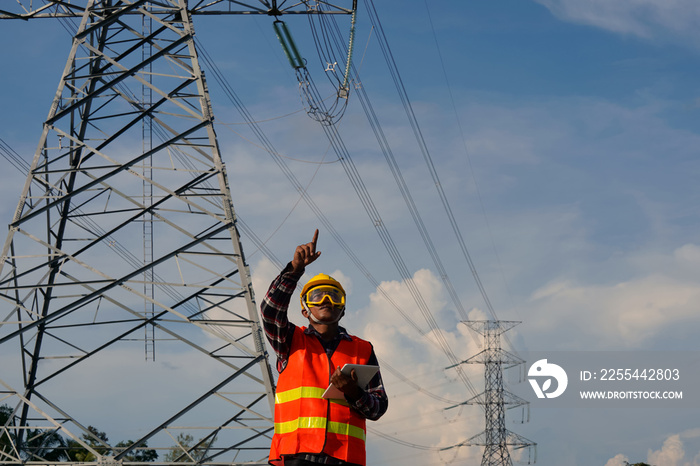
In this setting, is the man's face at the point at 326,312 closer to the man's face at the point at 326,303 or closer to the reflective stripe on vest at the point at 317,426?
the man's face at the point at 326,303

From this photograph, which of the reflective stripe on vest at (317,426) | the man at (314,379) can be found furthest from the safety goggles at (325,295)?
the reflective stripe on vest at (317,426)

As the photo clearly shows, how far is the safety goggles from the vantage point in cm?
621

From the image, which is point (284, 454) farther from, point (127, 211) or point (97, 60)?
point (97, 60)

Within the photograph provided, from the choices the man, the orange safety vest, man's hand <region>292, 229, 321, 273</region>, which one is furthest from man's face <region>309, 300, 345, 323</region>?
man's hand <region>292, 229, 321, 273</region>

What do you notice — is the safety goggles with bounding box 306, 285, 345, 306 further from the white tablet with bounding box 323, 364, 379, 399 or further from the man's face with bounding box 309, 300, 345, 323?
the white tablet with bounding box 323, 364, 379, 399

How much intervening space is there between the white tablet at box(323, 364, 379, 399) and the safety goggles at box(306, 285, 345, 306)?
660mm

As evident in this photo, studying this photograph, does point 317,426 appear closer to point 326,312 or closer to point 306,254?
point 326,312

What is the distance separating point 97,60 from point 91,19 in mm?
1504

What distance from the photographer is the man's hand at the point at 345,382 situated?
561cm

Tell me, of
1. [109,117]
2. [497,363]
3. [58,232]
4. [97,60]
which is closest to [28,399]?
[58,232]

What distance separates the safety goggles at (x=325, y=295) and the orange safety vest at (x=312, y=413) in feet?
0.93

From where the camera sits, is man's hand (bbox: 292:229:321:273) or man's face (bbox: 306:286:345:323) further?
man's face (bbox: 306:286:345:323)

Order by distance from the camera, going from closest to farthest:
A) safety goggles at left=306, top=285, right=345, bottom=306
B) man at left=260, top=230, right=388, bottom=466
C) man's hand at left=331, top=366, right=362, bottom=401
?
1. man's hand at left=331, top=366, right=362, bottom=401
2. man at left=260, top=230, right=388, bottom=466
3. safety goggles at left=306, top=285, right=345, bottom=306

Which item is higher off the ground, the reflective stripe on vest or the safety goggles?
the safety goggles
